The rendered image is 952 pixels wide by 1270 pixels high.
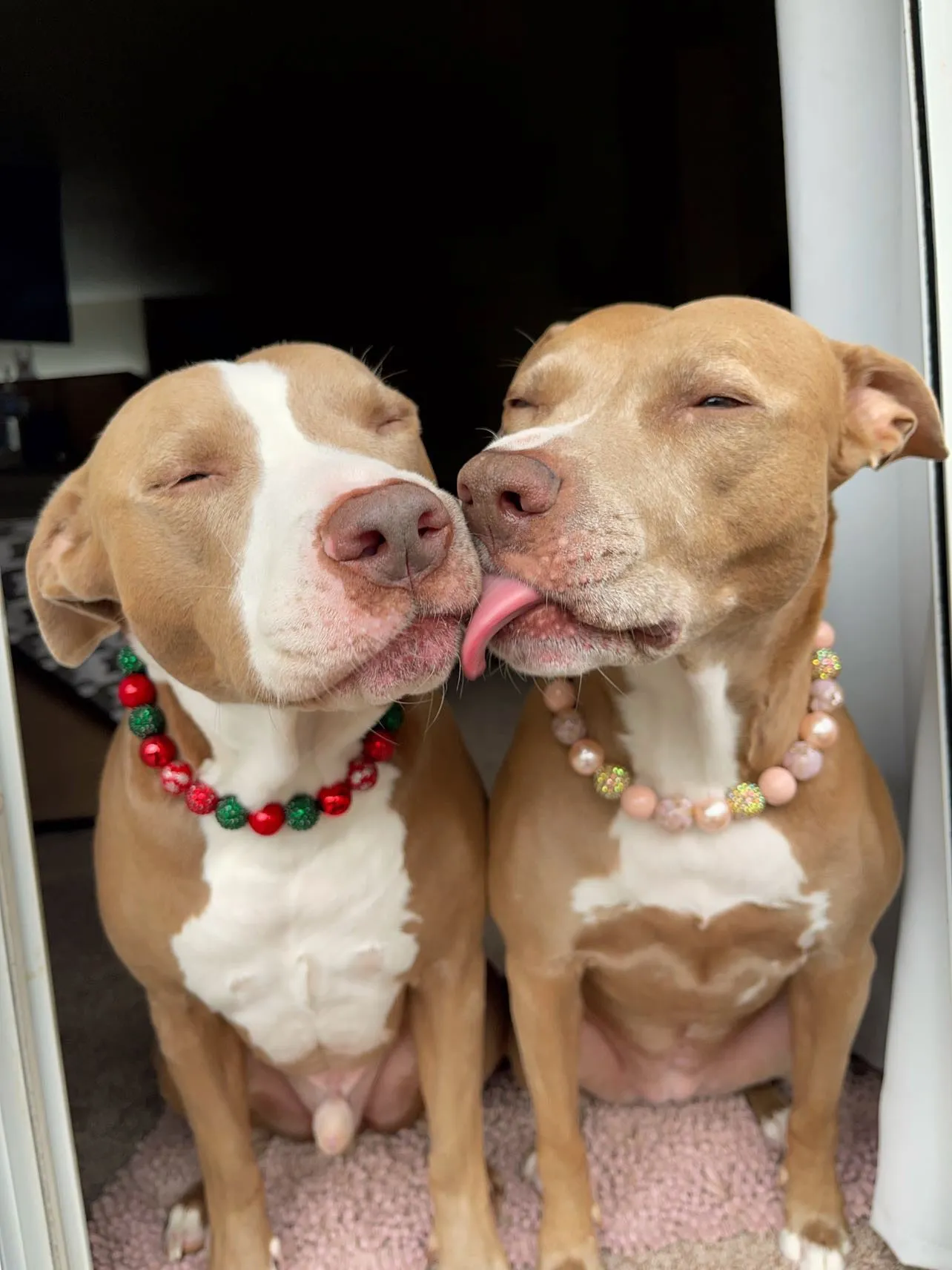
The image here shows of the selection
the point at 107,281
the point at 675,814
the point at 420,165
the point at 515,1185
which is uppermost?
the point at 420,165

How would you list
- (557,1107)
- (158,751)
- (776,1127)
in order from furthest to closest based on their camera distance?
(776,1127) → (557,1107) → (158,751)

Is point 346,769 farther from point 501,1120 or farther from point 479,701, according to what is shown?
point 479,701

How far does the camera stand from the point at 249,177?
2.04 meters

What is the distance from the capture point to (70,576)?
4.32 feet

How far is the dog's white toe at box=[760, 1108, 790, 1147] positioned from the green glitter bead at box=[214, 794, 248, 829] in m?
1.06

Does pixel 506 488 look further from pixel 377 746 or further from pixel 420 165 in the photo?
pixel 420 165

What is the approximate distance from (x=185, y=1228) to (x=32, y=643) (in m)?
1.16

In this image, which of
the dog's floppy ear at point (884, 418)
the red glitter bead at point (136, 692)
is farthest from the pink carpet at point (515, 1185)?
the dog's floppy ear at point (884, 418)

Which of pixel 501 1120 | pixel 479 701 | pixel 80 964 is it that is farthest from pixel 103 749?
pixel 501 1120

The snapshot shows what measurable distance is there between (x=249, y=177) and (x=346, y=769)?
1.28 meters

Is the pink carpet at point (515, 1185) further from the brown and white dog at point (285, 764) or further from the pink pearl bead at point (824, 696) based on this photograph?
the pink pearl bead at point (824, 696)

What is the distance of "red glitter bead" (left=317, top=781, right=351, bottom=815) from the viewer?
137 centimetres

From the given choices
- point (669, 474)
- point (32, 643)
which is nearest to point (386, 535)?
point (669, 474)

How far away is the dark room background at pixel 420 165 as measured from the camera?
1.91m
